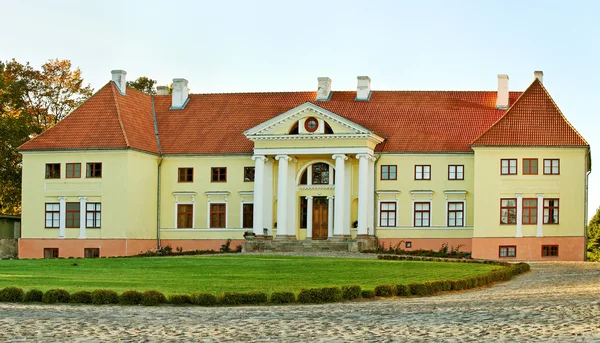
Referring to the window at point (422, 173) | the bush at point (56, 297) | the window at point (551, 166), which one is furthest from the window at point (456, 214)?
the bush at point (56, 297)

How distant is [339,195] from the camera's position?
56406 mm

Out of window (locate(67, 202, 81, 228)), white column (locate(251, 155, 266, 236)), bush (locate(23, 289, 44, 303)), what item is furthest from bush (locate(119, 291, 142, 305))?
window (locate(67, 202, 81, 228))

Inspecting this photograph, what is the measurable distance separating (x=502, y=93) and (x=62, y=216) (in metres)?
26.0

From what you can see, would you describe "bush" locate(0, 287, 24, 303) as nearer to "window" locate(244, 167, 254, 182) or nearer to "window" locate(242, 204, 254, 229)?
"window" locate(242, 204, 254, 229)

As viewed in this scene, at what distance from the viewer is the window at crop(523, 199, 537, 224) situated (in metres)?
54.3

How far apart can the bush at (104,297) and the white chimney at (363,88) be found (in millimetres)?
38916

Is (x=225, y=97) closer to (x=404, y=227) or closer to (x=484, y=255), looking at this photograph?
(x=404, y=227)

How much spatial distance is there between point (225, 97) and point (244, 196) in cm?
777

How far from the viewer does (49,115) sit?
72.8 m

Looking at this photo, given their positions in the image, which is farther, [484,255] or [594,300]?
[484,255]

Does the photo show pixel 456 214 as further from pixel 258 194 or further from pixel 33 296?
pixel 33 296

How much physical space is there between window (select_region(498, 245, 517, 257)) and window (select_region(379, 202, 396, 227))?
647 centimetres

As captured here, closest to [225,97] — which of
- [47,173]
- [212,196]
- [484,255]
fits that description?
Answer: [212,196]

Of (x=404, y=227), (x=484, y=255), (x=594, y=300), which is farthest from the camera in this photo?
(x=404, y=227)
